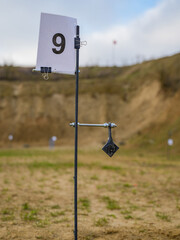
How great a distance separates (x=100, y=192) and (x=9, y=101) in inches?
1300

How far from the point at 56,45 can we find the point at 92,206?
4442mm

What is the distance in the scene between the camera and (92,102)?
39781 mm

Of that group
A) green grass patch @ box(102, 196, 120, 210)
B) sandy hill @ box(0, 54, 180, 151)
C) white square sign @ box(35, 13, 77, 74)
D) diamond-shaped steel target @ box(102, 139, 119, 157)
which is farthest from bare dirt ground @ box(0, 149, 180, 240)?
sandy hill @ box(0, 54, 180, 151)

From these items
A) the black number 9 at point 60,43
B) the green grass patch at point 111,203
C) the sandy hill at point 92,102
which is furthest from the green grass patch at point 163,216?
the sandy hill at point 92,102

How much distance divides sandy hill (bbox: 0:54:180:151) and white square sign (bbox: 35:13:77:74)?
2687cm

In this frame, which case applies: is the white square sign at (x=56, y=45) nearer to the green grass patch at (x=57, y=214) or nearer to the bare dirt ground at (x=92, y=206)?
the bare dirt ground at (x=92, y=206)

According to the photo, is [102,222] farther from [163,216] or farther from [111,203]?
[111,203]

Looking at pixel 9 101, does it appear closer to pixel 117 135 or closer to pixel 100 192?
pixel 117 135

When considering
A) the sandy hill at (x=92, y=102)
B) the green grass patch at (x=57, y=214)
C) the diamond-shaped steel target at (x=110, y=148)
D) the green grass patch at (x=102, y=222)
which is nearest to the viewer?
the diamond-shaped steel target at (x=110, y=148)

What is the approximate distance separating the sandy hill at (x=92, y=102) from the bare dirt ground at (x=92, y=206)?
20.3 metres

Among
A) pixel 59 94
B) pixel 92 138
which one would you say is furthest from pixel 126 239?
pixel 59 94

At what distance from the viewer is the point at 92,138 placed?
3478 centimetres

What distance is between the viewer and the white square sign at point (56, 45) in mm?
3973

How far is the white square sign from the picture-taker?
397cm
